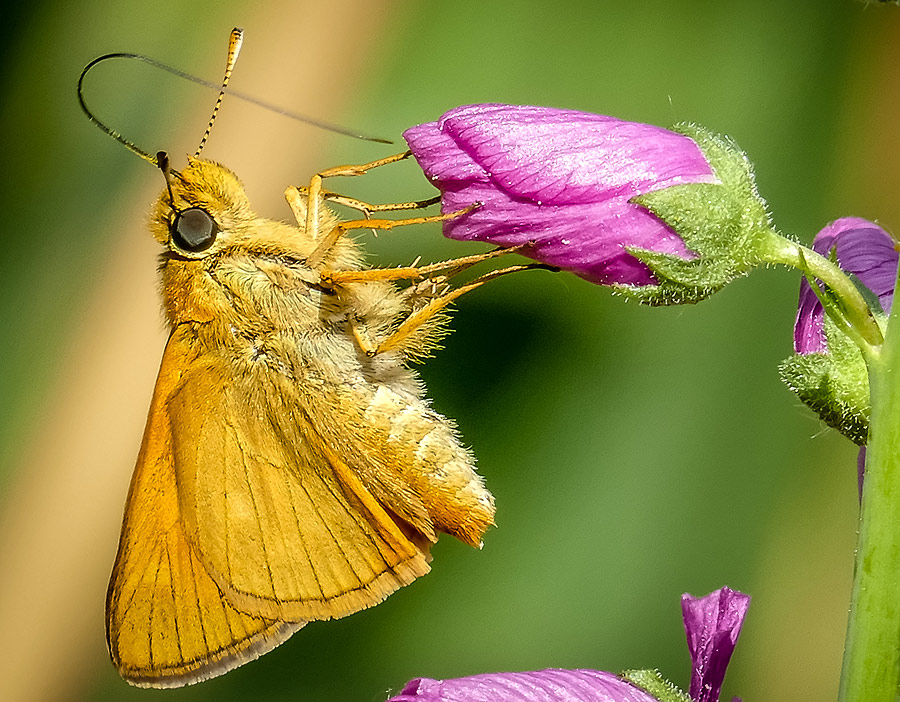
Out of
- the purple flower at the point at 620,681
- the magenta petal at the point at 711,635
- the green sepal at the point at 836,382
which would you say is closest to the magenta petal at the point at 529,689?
the purple flower at the point at 620,681

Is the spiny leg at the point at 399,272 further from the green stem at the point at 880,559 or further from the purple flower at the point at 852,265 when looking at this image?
the green stem at the point at 880,559

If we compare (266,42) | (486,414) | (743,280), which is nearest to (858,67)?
(743,280)

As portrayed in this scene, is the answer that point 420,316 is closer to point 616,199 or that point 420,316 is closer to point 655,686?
point 616,199

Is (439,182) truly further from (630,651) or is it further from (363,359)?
(630,651)

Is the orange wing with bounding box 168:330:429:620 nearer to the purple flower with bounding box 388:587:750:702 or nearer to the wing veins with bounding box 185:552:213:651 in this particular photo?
the wing veins with bounding box 185:552:213:651

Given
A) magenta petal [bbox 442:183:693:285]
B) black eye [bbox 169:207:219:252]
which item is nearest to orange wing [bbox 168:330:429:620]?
black eye [bbox 169:207:219:252]
